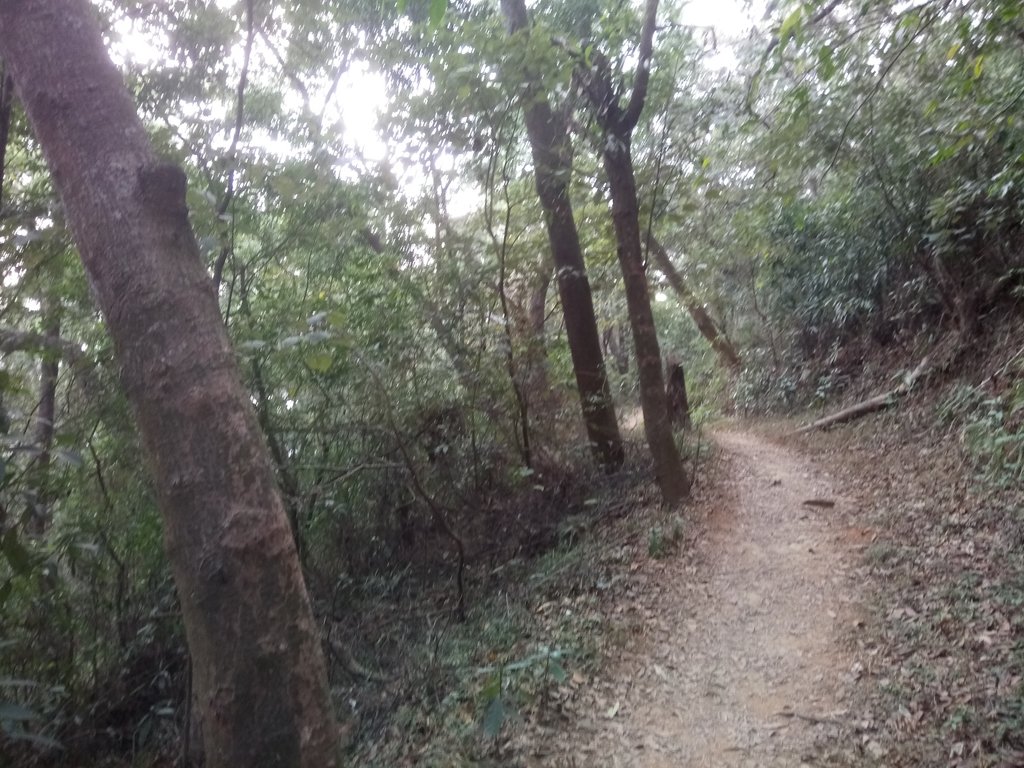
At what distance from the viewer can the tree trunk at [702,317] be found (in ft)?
55.4

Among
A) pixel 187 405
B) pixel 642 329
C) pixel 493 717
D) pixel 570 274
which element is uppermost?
pixel 570 274

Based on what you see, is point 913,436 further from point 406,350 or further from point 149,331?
point 149,331

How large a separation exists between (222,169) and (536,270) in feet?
21.2

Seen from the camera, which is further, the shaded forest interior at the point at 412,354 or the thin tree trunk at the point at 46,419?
the thin tree trunk at the point at 46,419

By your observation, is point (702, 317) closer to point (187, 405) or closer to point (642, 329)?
point (642, 329)

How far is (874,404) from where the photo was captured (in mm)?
10648

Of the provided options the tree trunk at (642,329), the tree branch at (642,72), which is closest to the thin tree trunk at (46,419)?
the tree trunk at (642,329)

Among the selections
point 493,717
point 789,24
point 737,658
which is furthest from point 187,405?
point 737,658

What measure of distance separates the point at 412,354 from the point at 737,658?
15.7 ft

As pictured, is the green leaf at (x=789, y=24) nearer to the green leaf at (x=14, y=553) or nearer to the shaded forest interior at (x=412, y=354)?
the shaded forest interior at (x=412, y=354)

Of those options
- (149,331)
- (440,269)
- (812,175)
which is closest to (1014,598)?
(149,331)

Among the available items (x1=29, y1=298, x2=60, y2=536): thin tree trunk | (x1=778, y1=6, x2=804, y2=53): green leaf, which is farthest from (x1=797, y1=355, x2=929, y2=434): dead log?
(x1=29, y1=298, x2=60, y2=536): thin tree trunk

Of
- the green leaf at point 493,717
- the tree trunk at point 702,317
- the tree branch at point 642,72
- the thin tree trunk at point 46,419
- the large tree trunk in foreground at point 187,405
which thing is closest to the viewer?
the large tree trunk in foreground at point 187,405

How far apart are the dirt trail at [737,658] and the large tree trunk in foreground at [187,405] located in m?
2.82
